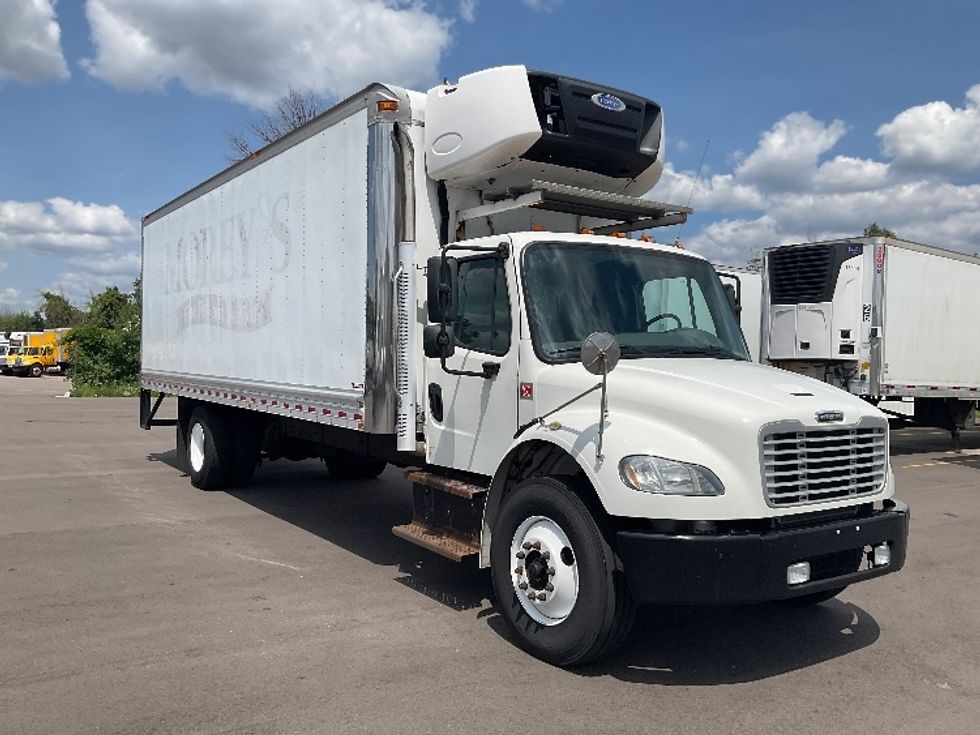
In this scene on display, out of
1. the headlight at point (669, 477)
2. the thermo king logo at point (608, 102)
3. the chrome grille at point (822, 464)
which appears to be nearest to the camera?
the headlight at point (669, 477)

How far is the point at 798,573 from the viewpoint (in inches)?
171

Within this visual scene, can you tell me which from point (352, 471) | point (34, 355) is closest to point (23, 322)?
point (34, 355)

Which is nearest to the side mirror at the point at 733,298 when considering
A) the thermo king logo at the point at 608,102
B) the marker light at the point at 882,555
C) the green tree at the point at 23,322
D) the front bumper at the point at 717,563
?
the thermo king logo at the point at 608,102

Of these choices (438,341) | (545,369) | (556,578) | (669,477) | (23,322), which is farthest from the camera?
(23,322)

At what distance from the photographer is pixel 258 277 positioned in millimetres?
8094

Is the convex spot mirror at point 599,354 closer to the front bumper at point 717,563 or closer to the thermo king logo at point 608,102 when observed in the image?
the front bumper at point 717,563

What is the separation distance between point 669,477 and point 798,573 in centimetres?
82

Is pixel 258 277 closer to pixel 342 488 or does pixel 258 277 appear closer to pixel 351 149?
pixel 351 149

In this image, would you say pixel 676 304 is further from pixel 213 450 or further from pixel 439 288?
pixel 213 450

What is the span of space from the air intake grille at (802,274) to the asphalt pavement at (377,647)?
6.49m

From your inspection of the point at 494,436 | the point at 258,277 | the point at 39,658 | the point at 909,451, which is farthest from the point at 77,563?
the point at 909,451

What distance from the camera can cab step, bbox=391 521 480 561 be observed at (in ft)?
17.6

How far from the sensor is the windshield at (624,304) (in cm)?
524

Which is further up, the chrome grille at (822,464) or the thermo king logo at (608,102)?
the thermo king logo at (608,102)
